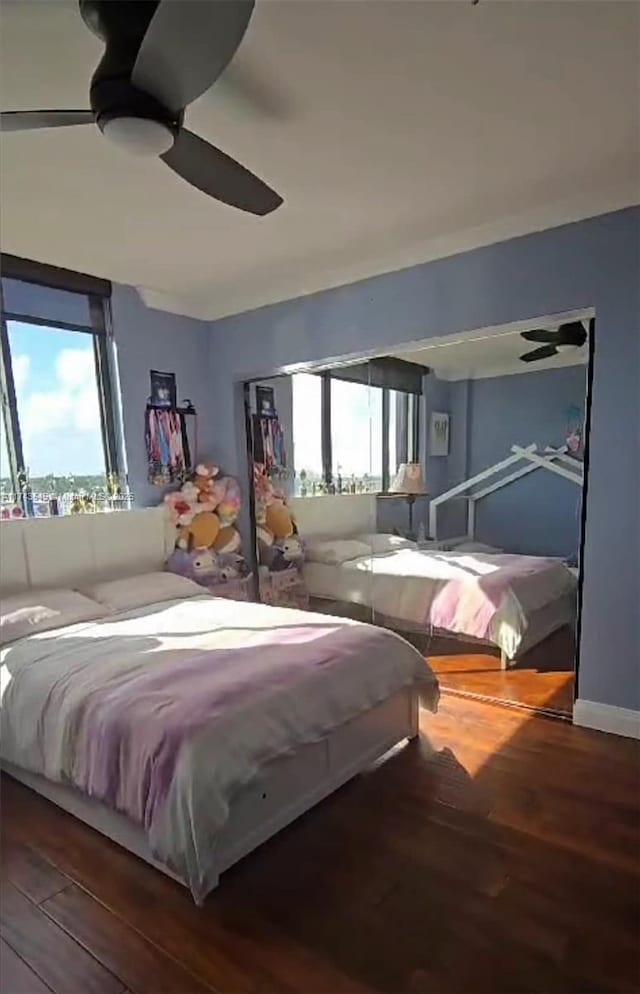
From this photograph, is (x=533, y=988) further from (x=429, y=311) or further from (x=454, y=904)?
(x=429, y=311)

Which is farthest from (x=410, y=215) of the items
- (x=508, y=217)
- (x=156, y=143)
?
(x=156, y=143)

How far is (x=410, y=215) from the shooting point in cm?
270

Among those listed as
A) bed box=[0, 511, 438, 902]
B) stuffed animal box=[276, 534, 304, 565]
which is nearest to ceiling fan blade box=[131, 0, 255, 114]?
bed box=[0, 511, 438, 902]

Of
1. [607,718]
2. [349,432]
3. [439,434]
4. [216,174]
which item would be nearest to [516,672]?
[607,718]

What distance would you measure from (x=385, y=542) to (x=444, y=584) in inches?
19.5

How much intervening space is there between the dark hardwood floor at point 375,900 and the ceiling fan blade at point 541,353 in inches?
76.3

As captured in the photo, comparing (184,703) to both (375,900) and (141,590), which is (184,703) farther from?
(141,590)

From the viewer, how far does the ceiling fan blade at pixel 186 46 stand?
3.67 ft

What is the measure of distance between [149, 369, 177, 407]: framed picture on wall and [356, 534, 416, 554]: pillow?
1627 mm

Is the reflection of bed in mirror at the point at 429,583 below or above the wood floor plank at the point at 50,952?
above

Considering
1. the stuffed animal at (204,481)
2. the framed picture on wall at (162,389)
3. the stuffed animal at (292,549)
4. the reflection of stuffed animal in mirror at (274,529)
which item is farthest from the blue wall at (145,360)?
the stuffed animal at (292,549)

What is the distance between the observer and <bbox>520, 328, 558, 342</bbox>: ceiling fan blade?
2.76 m

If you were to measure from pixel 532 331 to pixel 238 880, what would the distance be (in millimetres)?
2642

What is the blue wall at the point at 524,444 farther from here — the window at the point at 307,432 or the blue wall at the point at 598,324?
the window at the point at 307,432
